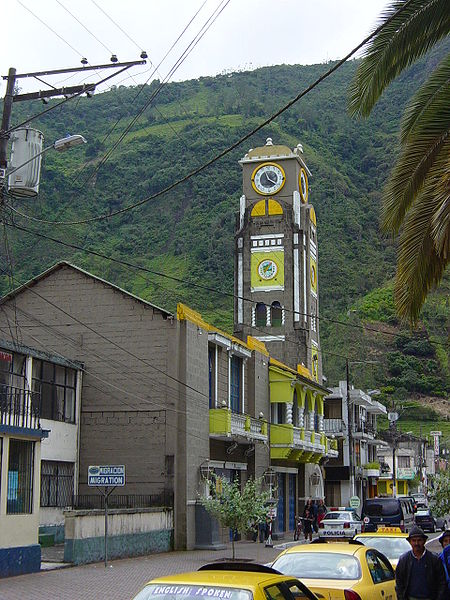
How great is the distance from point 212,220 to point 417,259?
4655 inches

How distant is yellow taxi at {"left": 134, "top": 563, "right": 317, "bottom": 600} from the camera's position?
8227 millimetres

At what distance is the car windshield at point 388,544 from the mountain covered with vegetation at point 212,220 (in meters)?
81.7

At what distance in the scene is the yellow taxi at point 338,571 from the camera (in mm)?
11773

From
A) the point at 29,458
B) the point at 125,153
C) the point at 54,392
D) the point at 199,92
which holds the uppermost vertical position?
the point at 199,92

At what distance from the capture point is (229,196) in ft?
443

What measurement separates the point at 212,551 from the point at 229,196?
10609 centimetres

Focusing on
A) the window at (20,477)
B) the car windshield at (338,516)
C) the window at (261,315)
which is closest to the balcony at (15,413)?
the window at (20,477)

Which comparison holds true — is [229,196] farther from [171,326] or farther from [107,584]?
[107,584]

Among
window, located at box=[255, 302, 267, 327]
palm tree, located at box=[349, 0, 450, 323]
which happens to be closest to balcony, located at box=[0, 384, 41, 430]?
palm tree, located at box=[349, 0, 450, 323]

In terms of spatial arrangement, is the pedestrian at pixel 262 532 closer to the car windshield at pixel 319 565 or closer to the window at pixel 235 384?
the window at pixel 235 384

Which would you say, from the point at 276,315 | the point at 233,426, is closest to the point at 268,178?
the point at 276,315

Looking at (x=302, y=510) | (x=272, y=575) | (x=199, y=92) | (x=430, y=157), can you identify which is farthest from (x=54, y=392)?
(x=199, y=92)

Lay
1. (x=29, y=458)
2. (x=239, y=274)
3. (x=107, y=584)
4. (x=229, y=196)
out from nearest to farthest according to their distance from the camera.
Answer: (x=107, y=584) → (x=29, y=458) → (x=239, y=274) → (x=229, y=196)

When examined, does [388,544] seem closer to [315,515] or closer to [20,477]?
[20,477]
